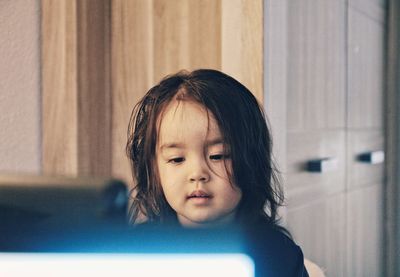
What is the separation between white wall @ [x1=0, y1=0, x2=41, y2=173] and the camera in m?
0.93

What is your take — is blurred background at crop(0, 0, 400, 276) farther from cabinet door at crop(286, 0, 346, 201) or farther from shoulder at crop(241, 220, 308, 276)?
shoulder at crop(241, 220, 308, 276)

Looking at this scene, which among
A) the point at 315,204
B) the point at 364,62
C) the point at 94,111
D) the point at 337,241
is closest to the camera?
the point at 94,111

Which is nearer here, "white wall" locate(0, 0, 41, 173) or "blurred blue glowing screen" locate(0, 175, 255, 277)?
"blurred blue glowing screen" locate(0, 175, 255, 277)

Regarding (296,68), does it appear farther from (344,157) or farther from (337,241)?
(337,241)

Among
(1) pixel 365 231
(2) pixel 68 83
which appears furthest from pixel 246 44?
(1) pixel 365 231

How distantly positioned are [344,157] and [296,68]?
20.0 inches

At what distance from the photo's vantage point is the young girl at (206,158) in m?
0.52

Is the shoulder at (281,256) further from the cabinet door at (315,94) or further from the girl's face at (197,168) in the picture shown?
the cabinet door at (315,94)

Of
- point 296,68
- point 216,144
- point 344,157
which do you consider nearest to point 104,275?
point 216,144

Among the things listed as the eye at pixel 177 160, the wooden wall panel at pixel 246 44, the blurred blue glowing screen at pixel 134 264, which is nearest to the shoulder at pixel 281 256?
the eye at pixel 177 160

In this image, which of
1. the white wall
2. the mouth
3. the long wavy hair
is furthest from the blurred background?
the mouth

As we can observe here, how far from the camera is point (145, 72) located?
1115 millimetres

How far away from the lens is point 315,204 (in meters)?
1.41

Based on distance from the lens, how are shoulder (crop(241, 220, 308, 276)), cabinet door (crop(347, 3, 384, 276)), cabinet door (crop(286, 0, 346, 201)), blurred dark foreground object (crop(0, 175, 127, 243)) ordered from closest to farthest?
blurred dark foreground object (crop(0, 175, 127, 243)), shoulder (crop(241, 220, 308, 276)), cabinet door (crop(286, 0, 346, 201)), cabinet door (crop(347, 3, 384, 276))
